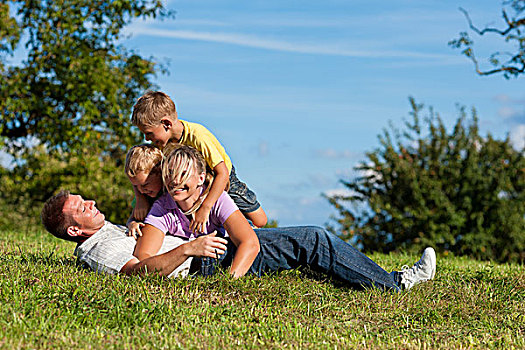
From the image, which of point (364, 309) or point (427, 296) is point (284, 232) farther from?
point (427, 296)

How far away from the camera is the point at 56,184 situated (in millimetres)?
15016

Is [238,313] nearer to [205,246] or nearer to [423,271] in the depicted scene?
[205,246]

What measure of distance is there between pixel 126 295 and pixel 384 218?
1040cm

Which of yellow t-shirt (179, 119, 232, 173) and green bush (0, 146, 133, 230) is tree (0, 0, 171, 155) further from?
yellow t-shirt (179, 119, 232, 173)

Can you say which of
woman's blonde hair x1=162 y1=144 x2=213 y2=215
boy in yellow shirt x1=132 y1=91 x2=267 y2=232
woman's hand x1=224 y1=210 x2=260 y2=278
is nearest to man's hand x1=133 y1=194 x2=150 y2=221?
boy in yellow shirt x1=132 y1=91 x2=267 y2=232

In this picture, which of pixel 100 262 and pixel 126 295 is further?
pixel 100 262

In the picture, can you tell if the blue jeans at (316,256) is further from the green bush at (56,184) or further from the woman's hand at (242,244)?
the green bush at (56,184)

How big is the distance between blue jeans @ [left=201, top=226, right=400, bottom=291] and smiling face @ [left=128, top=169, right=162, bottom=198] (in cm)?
85

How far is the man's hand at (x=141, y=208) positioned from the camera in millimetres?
5551

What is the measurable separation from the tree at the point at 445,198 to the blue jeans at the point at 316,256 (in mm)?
8476

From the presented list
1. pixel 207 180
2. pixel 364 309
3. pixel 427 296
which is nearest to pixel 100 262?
pixel 207 180

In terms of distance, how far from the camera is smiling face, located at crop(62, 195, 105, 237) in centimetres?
507

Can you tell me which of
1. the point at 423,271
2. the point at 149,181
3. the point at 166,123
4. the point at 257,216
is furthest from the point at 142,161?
the point at 423,271

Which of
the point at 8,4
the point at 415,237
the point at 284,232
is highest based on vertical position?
the point at 8,4
